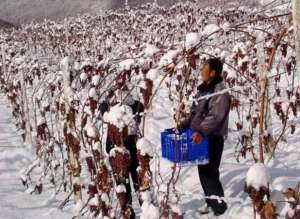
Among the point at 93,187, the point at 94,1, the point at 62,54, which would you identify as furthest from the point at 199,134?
the point at 94,1

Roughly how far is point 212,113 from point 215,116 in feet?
0.12

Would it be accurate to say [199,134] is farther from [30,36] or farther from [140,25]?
[30,36]

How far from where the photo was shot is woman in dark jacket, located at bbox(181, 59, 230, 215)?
4055 mm

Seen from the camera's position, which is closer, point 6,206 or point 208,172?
point 208,172

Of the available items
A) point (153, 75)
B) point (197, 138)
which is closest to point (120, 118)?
point (153, 75)

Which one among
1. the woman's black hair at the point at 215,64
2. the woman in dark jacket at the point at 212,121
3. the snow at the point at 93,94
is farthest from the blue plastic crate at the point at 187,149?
the snow at the point at 93,94

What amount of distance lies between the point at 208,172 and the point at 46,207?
6.70 ft

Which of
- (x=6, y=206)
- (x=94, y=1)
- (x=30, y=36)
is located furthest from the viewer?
(x=94, y=1)

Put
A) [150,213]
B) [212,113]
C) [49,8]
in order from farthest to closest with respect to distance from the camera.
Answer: [49,8]
[212,113]
[150,213]

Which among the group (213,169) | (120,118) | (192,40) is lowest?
(213,169)

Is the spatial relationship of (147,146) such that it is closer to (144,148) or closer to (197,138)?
(144,148)

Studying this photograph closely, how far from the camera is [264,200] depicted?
221cm

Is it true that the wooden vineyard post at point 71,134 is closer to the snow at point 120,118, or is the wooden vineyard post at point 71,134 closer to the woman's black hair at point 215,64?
the woman's black hair at point 215,64

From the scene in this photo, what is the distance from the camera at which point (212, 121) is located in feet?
13.3
